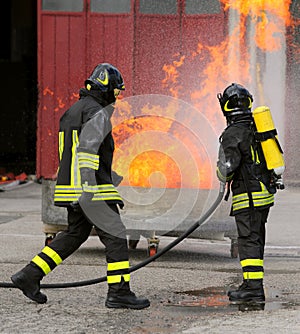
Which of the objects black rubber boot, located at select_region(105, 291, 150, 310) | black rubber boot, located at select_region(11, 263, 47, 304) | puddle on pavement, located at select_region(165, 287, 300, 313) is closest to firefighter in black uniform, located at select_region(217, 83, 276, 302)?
puddle on pavement, located at select_region(165, 287, 300, 313)

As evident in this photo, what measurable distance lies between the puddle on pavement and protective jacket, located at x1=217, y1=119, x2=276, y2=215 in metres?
0.61

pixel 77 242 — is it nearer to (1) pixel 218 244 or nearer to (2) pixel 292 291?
(2) pixel 292 291

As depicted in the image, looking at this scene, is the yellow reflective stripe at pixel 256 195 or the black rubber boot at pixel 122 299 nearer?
the black rubber boot at pixel 122 299

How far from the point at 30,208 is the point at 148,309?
6.76 meters

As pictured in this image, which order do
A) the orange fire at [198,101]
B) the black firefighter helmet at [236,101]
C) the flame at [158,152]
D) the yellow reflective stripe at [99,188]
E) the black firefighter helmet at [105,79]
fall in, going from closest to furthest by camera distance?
the yellow reflective stripe at [99,188], the black firefighter helmet at [105,79], the black firefighter helmet at [236,101], the flame at [158,152], the orange fire at [198,101]

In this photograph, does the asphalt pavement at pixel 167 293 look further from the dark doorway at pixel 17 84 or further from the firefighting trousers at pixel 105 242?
the dark doorway at pixel 17 84

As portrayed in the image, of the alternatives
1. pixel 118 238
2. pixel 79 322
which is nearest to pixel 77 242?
pixel 118 238

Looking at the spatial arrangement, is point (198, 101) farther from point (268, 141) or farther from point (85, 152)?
point (85, 152)

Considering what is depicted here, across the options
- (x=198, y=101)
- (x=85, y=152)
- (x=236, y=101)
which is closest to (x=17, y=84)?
(x=198, y=101)

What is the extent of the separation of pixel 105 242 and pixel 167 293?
74 centimetres

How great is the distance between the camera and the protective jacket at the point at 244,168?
276 inches

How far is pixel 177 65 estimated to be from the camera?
41.1 feet

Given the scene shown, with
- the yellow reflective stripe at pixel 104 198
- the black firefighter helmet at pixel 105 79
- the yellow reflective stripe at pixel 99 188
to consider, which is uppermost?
the black firefighter helmet at pixel 105 79

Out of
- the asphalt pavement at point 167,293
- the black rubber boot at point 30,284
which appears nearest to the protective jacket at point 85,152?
the black rubber boot at point 30,284
